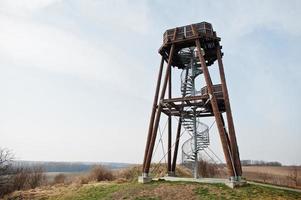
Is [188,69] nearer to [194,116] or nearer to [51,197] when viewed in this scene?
[194,116]

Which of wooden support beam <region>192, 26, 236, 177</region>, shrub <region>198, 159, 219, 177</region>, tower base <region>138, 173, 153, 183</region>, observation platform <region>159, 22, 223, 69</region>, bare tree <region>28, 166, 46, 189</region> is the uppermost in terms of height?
observation platform <region>159, 22, 223, 69</region>

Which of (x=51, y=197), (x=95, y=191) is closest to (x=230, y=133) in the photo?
(x=95, y=191)

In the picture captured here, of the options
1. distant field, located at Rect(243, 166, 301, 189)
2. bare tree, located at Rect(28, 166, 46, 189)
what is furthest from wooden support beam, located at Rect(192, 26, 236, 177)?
bare tree, located at Rect(28, 166, 46, 189)

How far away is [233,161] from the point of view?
1802cm

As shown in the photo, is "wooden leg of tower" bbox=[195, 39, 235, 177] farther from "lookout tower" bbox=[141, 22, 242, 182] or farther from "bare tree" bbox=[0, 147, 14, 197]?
"bare tree" bbox=[0, 147, 14, 197]

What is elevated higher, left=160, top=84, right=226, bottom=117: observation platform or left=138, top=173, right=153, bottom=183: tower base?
left=160, top=84, right=226, bottom=117: observation platform

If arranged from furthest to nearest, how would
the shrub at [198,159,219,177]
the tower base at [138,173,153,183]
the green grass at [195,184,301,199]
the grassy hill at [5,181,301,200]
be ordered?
the shrub at [198,159,219,177] < the tower base at [138,173,153,183] < the grassy hill at [5,181,301,200] < the green grass at [195,184,301,199]

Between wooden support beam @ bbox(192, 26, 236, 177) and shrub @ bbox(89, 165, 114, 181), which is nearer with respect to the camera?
wooden support beam @ bbox(192, 26, 236, 177)

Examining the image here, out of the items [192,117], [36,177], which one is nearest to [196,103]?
[192,117]

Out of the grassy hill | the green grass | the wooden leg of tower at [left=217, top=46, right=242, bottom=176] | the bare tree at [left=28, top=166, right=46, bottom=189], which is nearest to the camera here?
the green grass

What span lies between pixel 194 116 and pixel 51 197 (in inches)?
552

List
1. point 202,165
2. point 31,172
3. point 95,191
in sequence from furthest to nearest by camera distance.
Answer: point 31,172
point 202,165
point 95,191

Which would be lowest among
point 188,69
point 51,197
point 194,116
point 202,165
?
point 51,197

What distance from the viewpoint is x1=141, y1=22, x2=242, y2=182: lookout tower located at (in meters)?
19.2
